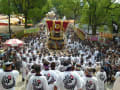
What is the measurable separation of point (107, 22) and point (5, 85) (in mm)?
20429

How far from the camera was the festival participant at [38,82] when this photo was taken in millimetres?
3986

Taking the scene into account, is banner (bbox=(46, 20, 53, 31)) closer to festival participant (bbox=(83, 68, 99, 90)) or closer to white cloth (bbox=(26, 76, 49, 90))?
festival participant (bbox=(83, 68, 99, 90))

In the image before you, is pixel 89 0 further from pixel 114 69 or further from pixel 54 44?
pixel 114 69

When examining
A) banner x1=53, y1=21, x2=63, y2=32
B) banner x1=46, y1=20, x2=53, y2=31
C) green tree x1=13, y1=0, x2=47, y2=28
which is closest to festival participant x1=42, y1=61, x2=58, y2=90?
banner x1=53, y1=21, x2=63, y2=32

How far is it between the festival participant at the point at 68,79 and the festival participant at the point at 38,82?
1.46ft

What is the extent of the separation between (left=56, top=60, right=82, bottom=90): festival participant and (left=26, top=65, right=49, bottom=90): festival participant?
44cm

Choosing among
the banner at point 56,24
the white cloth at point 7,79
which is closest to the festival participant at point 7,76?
the white cloth at point 7,79

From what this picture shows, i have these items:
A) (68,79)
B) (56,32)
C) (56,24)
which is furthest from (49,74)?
(56,24)

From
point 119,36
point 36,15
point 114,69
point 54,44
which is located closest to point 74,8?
point 36,15

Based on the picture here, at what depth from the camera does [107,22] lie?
2314 centimetres

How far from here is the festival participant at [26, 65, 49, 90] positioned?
3.99 m

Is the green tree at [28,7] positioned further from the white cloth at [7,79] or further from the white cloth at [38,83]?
the white cloth at [38,83]

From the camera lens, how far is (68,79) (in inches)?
168

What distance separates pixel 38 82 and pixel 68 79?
70 centimetres
